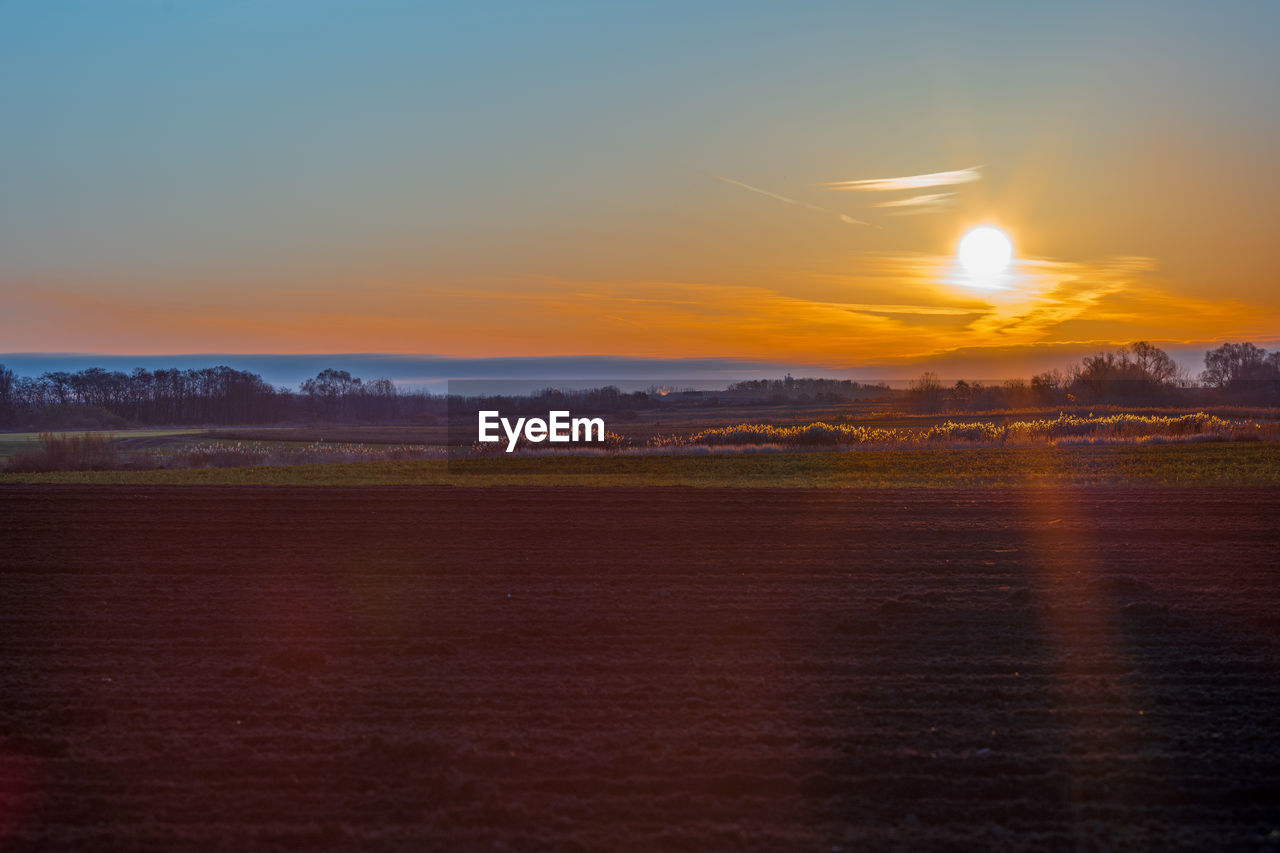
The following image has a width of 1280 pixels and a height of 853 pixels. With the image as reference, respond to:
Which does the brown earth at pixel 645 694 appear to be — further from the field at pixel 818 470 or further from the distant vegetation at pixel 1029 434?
the distant vegetation at pixel 1029 434

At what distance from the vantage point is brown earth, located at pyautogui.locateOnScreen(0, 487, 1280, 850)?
16.2 feet

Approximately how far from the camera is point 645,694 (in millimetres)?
6770

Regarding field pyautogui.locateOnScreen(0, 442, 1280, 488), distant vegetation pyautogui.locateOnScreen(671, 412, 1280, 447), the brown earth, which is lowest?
the brown earth

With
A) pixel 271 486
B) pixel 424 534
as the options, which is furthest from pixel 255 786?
pixel 271 486

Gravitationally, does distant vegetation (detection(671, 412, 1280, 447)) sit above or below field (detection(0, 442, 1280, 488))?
above

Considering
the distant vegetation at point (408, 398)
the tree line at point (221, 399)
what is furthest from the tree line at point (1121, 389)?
the tree line at point (221, 399)

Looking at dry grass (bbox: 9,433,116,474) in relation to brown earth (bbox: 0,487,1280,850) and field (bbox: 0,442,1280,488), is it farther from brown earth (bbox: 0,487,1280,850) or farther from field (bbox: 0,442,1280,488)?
brown earth (bbox: 0,487,1280,850)

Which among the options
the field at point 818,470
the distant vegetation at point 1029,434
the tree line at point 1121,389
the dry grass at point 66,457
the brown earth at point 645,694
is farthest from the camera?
the tree line at point 1121,389

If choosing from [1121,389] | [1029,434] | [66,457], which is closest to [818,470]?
[1029,434]

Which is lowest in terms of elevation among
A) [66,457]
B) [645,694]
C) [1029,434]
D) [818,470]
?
[645,694]

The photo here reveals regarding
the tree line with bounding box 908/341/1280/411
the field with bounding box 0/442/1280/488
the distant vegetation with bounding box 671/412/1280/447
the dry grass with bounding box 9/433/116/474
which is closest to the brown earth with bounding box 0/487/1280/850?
the field with bounding box 0/442/1280/488

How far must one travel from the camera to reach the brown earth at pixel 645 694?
494 centimetres

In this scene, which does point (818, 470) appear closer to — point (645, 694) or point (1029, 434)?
point (1029, 434)

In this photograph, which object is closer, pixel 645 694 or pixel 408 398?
pixel 645 694
